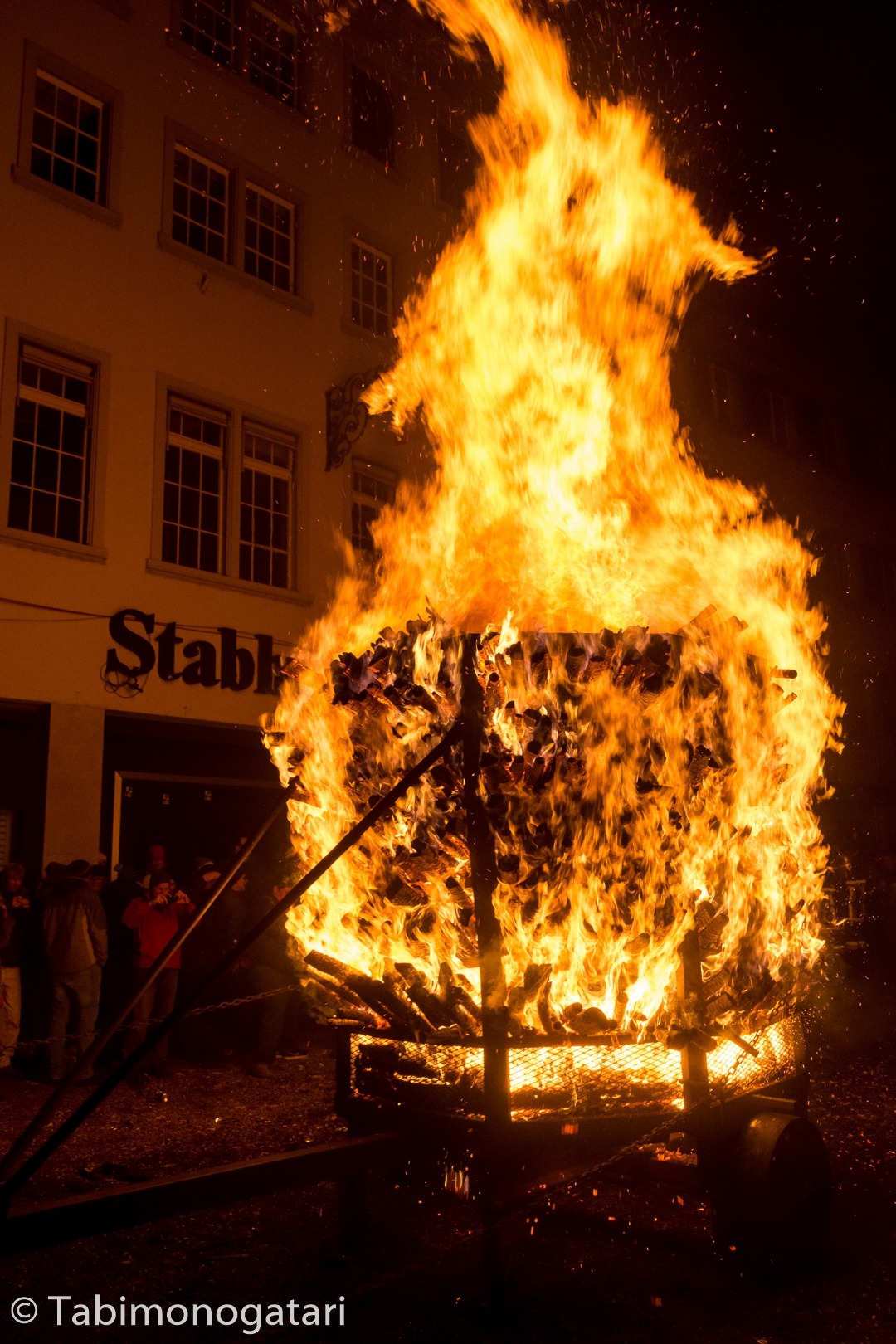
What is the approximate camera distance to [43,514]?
11477 millimetres

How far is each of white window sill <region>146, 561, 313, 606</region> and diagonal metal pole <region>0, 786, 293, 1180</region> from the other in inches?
314

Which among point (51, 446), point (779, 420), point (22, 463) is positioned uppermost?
point (779, 420)

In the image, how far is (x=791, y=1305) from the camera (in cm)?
409

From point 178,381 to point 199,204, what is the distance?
8.87 ft

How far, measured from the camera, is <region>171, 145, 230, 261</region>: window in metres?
13.2

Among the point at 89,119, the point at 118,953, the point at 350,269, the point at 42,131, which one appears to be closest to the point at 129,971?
the point at 118,953

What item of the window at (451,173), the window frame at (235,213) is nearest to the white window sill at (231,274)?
the window frame at (235,213)

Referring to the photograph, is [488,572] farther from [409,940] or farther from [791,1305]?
[791,1305]

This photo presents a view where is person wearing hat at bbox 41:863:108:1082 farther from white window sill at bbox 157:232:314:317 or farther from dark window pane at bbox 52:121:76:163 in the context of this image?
dark window pane at bbox 52:121:76:163

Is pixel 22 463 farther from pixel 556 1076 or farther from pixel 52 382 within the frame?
pixel 556 1076

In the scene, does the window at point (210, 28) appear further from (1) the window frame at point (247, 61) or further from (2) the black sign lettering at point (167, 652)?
(2) the black sign lettering at point (167, 652)

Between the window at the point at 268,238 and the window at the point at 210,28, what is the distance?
1.77 meters

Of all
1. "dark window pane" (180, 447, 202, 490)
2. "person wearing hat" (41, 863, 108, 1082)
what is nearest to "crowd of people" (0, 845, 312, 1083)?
"person wearing hat" (41, 863, 108, 1082)

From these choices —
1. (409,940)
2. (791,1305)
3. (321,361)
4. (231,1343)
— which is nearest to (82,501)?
(321,361)
